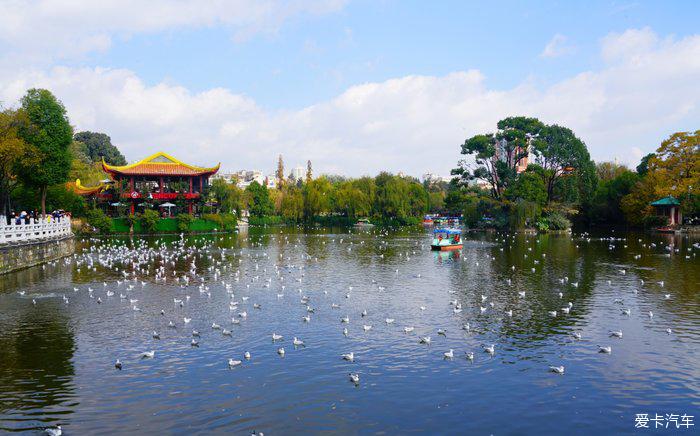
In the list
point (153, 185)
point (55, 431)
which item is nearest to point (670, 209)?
point (153, 185)

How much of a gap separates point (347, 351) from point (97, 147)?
443ft

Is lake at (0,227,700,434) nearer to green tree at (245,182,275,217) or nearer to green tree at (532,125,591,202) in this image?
green tree at (532,125,591,202)

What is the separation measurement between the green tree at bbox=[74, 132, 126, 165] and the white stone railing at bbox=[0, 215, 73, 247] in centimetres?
9324

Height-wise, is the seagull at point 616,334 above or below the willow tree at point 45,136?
below

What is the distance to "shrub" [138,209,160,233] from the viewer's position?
69812mm

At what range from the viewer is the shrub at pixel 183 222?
2815 inches

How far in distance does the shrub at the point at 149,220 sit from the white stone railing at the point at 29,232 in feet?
69.2

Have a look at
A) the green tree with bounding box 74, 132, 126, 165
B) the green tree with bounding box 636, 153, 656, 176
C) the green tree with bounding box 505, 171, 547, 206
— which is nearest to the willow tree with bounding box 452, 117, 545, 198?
the green tree with bounding box 505, 171, 547, 206

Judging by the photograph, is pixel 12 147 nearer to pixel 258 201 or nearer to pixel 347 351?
pixel 347 351

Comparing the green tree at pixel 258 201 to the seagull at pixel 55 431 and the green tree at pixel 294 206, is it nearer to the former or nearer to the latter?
the green tree at pixel 294 206

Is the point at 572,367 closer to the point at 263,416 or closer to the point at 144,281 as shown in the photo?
the point at 263,416

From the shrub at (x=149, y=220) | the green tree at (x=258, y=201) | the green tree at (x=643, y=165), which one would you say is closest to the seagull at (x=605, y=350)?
the shrub at (x=149, y=220)

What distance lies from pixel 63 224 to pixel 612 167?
10442 cm

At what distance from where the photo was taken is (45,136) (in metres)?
46.8
